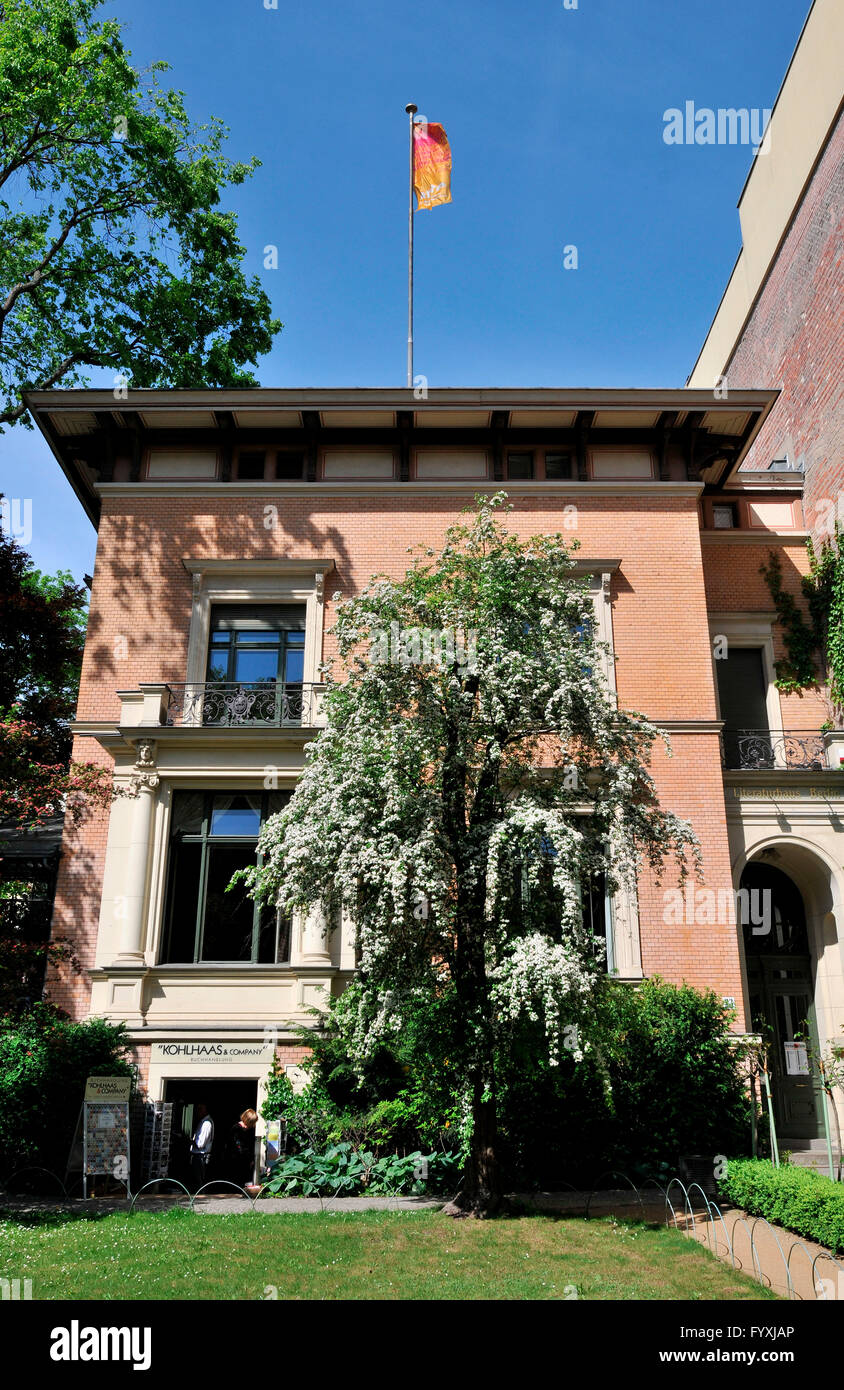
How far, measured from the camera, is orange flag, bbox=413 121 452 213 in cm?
2539

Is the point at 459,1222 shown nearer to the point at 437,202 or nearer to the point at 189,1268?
the point at 189,1268

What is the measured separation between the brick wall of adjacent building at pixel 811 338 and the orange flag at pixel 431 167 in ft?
28.1

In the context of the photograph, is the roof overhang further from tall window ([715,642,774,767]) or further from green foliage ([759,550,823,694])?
tall window ([715,642,774,767])

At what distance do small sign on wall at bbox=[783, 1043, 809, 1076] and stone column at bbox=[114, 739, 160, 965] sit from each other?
1178 centimetres

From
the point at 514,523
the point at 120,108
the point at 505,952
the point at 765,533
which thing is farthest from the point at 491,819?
the point at 120,108

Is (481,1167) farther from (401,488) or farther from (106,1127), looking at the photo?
(401,488)

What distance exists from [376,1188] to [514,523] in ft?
40.0

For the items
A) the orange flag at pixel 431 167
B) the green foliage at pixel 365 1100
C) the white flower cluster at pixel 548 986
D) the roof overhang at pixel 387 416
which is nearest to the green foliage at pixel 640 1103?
the green foliage at pixel 365 1100

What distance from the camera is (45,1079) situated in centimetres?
1541

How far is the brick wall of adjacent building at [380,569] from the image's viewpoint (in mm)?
19391

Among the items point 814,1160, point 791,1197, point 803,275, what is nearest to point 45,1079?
point 791,1197

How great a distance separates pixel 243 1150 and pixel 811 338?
819 inches

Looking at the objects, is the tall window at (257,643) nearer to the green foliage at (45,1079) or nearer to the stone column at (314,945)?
the stone column at (314,945)

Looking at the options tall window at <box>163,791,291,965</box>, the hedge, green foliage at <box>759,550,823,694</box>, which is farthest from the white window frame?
the hedge
